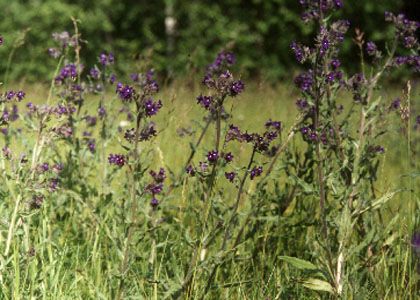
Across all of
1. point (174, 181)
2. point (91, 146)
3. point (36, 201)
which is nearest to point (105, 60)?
point (91, 146)

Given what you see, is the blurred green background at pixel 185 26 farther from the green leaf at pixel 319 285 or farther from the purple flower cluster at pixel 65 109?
the green leaf at pixel 319 285

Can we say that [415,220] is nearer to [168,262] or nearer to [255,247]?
[255,247]

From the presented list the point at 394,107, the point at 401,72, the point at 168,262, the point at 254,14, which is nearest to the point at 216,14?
the point at 254,14

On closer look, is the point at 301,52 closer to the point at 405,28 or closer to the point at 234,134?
the point at 234,134

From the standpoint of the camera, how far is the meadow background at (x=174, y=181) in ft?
10.2

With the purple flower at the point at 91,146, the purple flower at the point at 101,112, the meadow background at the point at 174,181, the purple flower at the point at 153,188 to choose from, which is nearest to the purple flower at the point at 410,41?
the meadow background at the point at 174,181

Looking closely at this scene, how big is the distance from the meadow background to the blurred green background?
3cm

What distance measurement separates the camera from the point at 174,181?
11.8 feet

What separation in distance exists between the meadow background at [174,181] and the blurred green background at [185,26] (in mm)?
28

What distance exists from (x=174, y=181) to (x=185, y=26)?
435 inches

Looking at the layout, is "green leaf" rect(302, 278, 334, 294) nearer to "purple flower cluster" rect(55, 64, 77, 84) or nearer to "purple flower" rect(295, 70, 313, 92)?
"purple flower" rect(295, 70, 313, 92)

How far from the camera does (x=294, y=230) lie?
3965 mm

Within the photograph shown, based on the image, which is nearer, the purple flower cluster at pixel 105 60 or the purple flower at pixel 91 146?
the purple flower cluster at pixel 105 60

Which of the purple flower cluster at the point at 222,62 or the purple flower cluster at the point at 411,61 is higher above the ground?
the purple flower cluster at the point at 222,62
